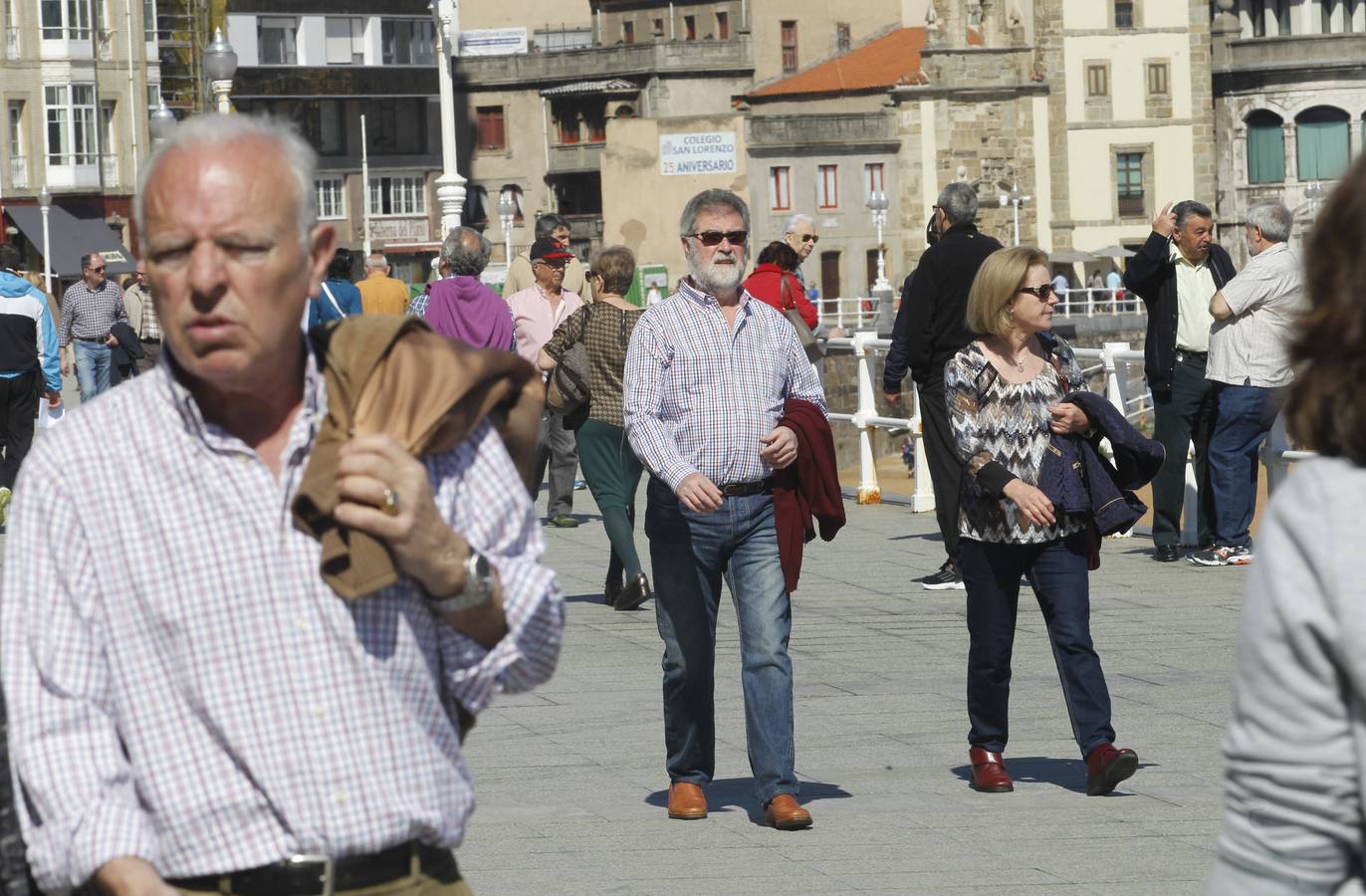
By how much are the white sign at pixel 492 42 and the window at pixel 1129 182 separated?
2201cm

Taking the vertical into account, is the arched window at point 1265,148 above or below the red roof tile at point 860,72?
below

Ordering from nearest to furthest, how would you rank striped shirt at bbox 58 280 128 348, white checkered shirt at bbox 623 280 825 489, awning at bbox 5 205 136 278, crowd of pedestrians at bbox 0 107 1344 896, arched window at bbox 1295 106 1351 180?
crowd of pedestrians at bbox 0 107 1344 896, white checkered shirt at bbox 623 280 825 489, striped shirt at bbox 58 280 128 348, awning at bbox 5 205 136 278, arched window at bbox 1295 106 1351 180

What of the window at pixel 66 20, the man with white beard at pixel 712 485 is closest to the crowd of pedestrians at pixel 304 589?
the man with white beard at pixel 712 485

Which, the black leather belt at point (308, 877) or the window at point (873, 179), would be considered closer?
the black leather belt at point (308, 877)

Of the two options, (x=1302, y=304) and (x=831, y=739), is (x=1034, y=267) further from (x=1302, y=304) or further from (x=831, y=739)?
(x=1302, y=304)

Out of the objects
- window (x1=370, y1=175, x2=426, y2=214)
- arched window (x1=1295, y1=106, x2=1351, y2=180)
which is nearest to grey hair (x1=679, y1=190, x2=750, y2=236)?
window (x1=370, y1=175, x2=426, y2=214)

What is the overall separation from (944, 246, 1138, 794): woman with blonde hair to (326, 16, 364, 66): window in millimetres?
80851

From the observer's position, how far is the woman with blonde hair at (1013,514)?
742 cm

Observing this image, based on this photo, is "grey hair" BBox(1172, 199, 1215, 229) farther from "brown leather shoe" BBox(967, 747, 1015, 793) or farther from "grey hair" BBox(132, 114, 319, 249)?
"grey hair" BBox(132, 114, 319, 249)

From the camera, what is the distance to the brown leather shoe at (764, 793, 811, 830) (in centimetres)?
698

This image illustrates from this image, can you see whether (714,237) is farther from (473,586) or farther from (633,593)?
(633,593)

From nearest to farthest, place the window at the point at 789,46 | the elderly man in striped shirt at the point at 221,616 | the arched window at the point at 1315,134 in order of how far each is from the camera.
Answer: the elderly man in striped shirt at the point at 221,616, the arched window at the point at 1315,134, the window at the point at 789,46

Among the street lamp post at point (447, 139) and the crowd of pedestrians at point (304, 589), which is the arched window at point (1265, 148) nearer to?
the street lamp post at point (447, 139)

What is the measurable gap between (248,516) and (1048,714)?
6.15 metres
